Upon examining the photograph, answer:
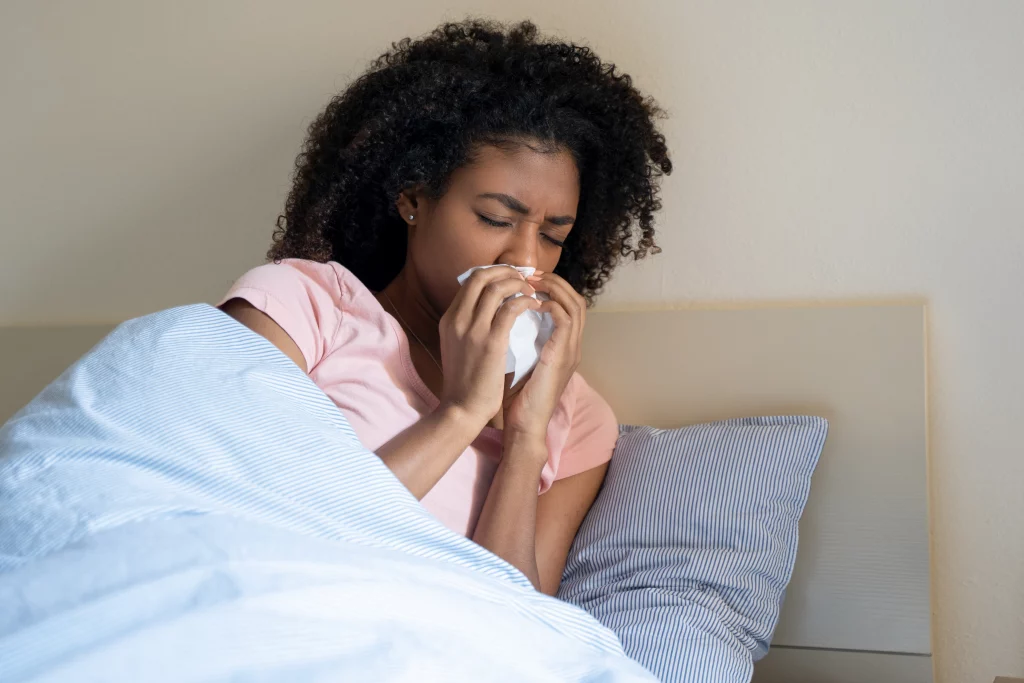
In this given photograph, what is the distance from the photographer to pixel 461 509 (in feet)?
4.29

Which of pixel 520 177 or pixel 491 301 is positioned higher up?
pixel 520 177

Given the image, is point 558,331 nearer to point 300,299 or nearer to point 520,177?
point 520,177

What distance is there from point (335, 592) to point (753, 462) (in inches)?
29.7

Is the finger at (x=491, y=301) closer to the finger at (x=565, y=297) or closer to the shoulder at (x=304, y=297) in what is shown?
the finger at (x=565, y=297)

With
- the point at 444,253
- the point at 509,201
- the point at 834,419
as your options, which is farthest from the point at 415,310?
the point at 834,419

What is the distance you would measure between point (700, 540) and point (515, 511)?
25 centimetres

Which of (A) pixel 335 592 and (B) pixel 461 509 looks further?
(B) pixel 461 509

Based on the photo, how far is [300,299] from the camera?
1.27 metres

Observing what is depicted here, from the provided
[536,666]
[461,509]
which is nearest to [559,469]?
[461,509]

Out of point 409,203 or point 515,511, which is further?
point 409,203

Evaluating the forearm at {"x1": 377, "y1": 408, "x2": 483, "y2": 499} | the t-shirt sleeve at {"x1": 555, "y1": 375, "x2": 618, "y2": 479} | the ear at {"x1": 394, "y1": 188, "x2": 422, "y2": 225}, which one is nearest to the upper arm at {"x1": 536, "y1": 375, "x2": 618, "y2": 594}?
the t-shirt sleeve at {"x1": 555, "y1": 375, "x2": 618, "y2": 479}

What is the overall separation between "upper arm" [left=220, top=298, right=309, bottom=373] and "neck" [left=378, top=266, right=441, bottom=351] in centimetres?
26

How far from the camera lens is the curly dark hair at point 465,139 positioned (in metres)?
1.39

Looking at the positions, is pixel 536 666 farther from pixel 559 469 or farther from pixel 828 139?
pixel 828 139
